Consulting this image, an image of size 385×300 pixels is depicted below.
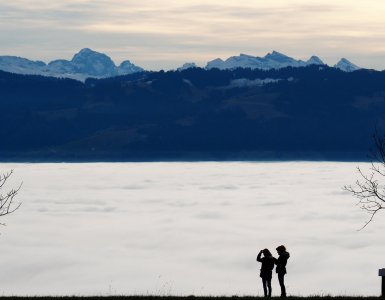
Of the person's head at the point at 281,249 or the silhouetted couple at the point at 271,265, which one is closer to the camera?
the person's head at the point at 281,249

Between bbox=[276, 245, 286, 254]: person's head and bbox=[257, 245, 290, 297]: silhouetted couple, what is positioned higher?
bbox=[276, 245, 286, 254]: person's head

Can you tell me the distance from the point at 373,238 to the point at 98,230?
5045 cm

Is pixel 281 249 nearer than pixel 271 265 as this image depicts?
Yes

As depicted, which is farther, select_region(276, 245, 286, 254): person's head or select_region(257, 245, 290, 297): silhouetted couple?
select_region(257, 245, 290, 297): silhouetted couple

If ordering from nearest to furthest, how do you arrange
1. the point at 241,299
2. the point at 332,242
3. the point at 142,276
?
the point at 241,299 → the point at 142,276 → the point at 332,242

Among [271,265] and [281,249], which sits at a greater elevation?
[281,249]

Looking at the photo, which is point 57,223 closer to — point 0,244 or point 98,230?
point 98,230

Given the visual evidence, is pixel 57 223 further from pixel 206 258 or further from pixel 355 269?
pixel 355 269

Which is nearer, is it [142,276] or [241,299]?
[241,299]

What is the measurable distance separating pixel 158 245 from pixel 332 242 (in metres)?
29.1

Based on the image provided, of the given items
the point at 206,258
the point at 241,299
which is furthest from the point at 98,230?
the point at 241,299

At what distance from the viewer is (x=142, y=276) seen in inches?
4471

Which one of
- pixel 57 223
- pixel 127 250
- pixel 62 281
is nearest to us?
pixel 62 281

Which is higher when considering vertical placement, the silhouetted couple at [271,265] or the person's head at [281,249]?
the person's head at [281,249]
